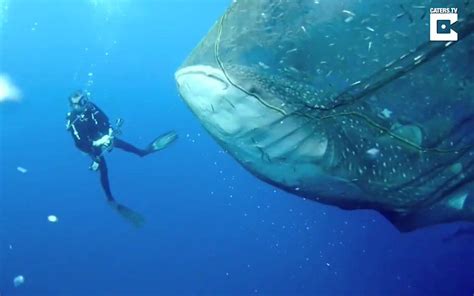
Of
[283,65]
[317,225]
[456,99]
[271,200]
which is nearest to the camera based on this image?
[283,65]

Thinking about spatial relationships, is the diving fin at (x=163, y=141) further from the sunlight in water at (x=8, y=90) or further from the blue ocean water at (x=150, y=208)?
the sunlight in water at (x=8, y=90)

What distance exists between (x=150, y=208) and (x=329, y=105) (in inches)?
1182

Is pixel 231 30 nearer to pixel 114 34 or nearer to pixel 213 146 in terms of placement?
pixel 213 146

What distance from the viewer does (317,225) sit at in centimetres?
3366

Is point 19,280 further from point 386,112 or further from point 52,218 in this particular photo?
point 386,112

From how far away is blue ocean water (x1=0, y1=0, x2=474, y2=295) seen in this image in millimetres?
23859

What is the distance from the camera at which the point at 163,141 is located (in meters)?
9.27

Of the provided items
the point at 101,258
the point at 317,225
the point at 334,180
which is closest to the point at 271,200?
the point at 317,225

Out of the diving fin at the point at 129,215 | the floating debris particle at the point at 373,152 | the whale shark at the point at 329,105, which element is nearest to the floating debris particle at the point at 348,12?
the whale shark at the point at 329,105

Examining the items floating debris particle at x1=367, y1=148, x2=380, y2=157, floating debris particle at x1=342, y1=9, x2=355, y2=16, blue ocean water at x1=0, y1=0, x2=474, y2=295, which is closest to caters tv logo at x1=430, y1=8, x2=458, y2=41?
floating debris particle at x1=342, y1=9, x2=355, y2=16

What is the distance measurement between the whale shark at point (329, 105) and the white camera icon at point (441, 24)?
0.20 ft

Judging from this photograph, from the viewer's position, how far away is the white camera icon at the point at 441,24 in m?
2.55

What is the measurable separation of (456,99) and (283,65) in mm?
1222

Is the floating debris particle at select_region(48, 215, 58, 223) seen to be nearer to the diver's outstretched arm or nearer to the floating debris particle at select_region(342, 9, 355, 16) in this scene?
the diver's outstretched arm
